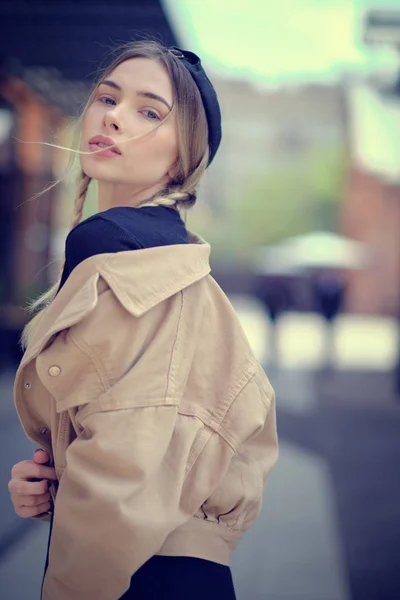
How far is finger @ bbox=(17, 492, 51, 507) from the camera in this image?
161cm

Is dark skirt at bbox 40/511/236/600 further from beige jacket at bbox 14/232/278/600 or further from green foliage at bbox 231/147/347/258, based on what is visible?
green foliage at bbox 231/147/347/258

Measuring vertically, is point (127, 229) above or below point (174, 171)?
below

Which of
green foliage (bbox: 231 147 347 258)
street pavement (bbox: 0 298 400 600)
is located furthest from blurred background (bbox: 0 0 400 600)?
green foliage (bbox: 231 147 347 258)

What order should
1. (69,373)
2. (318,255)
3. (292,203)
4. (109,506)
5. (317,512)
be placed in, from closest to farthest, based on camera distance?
(109,506)
(69,373)
(317,512)
(318,255)
(292,203)

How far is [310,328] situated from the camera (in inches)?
966

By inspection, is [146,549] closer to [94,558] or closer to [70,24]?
[94,558]

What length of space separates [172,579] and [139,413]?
1.29 feet

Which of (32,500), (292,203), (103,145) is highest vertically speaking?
(103,145)

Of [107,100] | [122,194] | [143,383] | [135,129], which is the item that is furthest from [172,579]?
[107,100]

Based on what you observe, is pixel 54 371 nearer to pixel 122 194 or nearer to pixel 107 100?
pixel 122 194

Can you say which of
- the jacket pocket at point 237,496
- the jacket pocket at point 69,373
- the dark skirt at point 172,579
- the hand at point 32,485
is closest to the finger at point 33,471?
the hand at point 32,485

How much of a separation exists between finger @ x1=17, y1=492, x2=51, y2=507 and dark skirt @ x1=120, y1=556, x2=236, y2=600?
250 millimetres

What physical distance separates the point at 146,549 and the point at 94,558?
9 cm

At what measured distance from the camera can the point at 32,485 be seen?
1.59m
